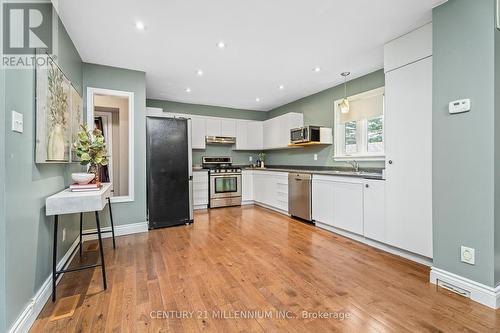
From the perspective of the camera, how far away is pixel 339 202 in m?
3.37

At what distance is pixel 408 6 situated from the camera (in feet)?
6.79

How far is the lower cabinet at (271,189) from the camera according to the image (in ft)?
15.2

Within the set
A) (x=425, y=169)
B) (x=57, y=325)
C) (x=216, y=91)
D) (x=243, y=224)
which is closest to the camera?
(x=57, y=325)

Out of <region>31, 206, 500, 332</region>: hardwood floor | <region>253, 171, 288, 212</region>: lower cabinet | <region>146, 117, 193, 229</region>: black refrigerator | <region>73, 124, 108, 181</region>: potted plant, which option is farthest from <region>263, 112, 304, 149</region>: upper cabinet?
<region>73, 124, 108, 181</region>: potted plant

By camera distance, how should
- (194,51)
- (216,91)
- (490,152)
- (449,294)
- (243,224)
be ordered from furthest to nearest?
(216,91)
(243,224)
(194,51)
(449,294)
(490,152)

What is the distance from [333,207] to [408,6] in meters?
2.55

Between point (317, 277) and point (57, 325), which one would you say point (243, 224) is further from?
point (57, 325)

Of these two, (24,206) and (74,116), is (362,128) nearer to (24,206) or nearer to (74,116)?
(74,116)

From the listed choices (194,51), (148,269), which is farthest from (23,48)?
(148,269)

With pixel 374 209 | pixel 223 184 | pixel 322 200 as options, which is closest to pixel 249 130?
pixel 223 184

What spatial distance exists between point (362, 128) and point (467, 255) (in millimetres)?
2423

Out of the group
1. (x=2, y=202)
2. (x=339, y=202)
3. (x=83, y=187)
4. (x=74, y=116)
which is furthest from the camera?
(x=339, y=202)

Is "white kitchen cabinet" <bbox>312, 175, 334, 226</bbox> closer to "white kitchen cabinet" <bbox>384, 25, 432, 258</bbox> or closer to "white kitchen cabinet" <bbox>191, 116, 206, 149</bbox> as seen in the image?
"white kitchen cabinet" <bbox>384, 25, 432, 258</bbox>

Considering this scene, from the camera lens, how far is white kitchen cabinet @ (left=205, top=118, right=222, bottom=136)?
5566 millimetres
